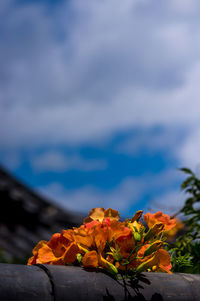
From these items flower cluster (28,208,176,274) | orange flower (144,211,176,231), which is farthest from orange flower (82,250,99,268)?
orange flower (144,211,176,231)

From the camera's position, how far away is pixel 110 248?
1.46 metres

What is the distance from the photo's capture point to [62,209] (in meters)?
7.21

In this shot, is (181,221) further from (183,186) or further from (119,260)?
(119,260)

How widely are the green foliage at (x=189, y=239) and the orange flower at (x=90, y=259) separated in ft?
Result: 1.63

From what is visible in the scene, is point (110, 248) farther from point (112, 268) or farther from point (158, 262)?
point (158, 262)

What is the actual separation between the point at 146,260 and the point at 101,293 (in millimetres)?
277

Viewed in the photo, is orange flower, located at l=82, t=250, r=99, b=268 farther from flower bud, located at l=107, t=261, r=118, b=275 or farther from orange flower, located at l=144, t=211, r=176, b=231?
orange flower, located at l=144, t=211, r=176, b=231

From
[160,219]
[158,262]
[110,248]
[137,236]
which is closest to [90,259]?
[110,248]

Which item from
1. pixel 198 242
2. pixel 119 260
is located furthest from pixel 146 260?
pixel 198 242

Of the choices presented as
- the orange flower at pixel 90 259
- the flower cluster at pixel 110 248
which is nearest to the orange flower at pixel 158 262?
the flower cluster at pixel 110 248

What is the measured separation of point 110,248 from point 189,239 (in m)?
0.88

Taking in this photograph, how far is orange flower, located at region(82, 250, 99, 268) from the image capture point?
1.42 m

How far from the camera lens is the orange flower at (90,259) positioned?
142 cm

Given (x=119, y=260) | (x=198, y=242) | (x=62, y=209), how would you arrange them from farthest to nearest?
1. (x=62, y=209)
2. (x=198, y=242)
3. (x=119, y=260)
